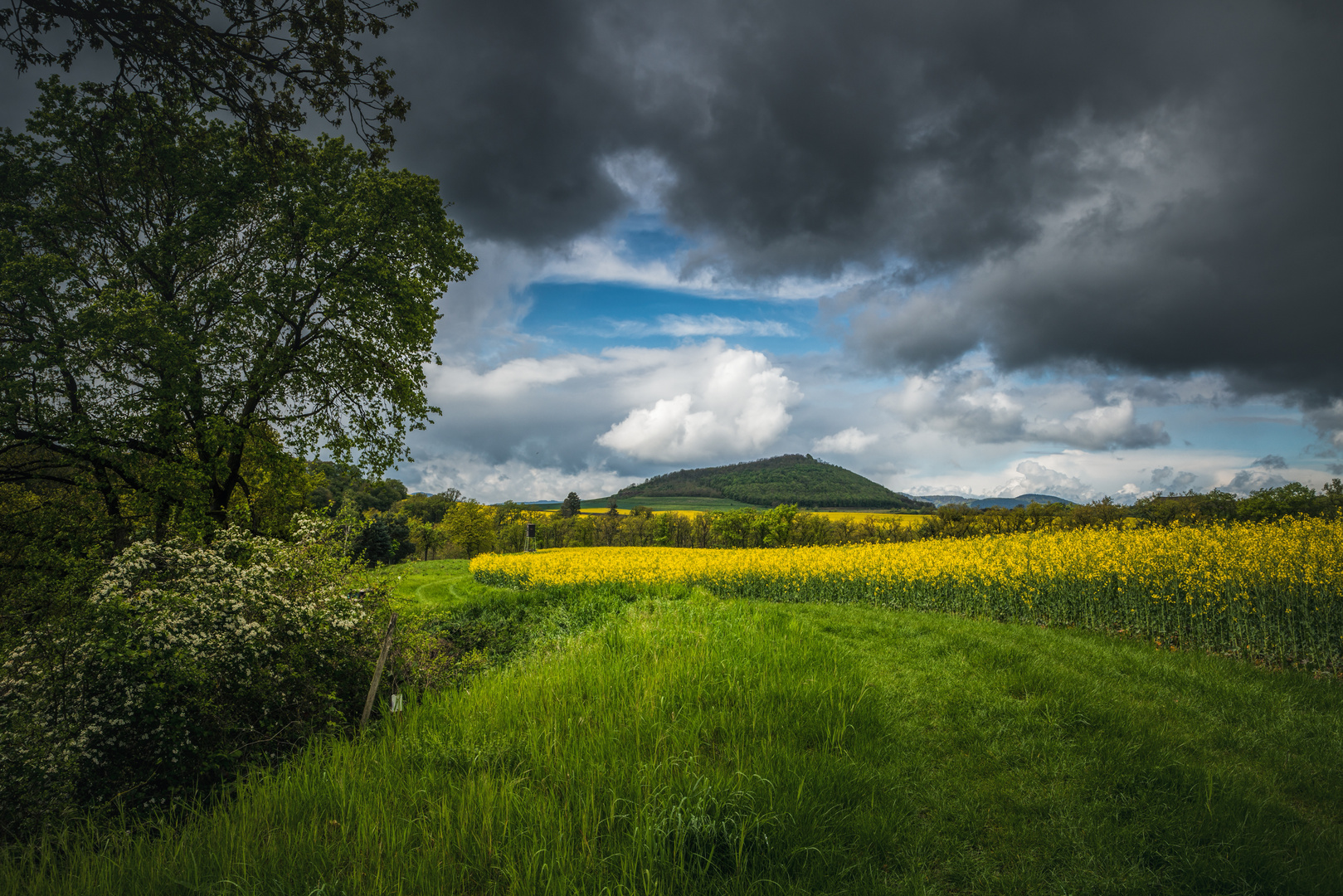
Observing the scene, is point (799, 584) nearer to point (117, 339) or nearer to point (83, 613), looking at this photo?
point (83, 613)

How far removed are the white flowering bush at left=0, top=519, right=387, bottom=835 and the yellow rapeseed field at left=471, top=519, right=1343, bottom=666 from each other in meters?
14.1

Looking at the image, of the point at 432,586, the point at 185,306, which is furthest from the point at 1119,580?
the point at 432,586

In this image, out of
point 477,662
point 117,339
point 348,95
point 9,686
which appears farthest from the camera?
point 117,339

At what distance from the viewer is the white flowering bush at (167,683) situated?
14.0ft

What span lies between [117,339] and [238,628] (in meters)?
9.10

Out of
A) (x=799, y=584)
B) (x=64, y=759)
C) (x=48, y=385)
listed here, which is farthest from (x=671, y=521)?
(x=64, y=759)

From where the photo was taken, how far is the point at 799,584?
18.7 m

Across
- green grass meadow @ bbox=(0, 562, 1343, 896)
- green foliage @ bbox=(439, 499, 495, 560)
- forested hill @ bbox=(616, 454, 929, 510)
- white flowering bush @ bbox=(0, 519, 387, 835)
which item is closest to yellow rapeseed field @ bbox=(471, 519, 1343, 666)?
green grass meadow @ bbox=(0, 562, 1343, 896)

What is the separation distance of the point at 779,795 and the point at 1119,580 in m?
12.4

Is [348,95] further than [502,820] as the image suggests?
Yes

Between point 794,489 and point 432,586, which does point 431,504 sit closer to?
point 432,586

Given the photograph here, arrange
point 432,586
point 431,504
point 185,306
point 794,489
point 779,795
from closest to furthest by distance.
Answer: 1. point 779,795
2. point 185,306
3. point 432,586
4. point 431,504
5. point 794,489

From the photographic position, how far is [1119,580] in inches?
462

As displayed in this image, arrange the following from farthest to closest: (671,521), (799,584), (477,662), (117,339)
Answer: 1. (671,521)
2. (799,584)
3. (117,339)
4. (477,662)
